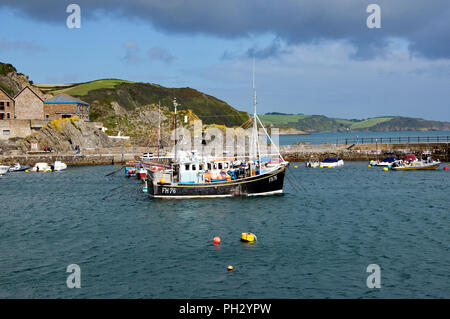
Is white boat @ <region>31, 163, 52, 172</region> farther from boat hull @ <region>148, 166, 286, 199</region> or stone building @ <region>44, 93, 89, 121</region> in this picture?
boat hull @ <region>148, 166, 286, 199</region>

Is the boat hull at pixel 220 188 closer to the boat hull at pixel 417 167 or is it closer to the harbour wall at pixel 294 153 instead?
the boat hull at pixel 417 167

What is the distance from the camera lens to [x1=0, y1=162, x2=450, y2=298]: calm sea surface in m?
22.2

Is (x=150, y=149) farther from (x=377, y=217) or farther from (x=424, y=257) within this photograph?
(x=424, y=257)

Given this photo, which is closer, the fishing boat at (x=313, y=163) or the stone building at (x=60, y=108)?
the fishing boat at (x=313, y=163)

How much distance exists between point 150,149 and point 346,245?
7978 centimetres

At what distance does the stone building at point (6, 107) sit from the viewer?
113m

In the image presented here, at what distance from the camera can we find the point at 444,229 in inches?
1335

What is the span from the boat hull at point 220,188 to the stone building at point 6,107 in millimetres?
79393

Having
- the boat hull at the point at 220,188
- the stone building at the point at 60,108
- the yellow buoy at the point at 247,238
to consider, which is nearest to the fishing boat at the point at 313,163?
the boat hull at the point at 220,188

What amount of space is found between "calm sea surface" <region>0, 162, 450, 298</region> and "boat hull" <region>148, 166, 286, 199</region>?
4.46 ft

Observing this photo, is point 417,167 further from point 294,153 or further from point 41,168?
point 41,168

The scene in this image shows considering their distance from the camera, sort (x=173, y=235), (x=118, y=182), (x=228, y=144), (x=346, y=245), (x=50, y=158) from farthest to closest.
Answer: (x=228, y=144)
(x=50, y=158)
(x=118, y=182)
(x=173, y=235)
(x=346, y=245)
